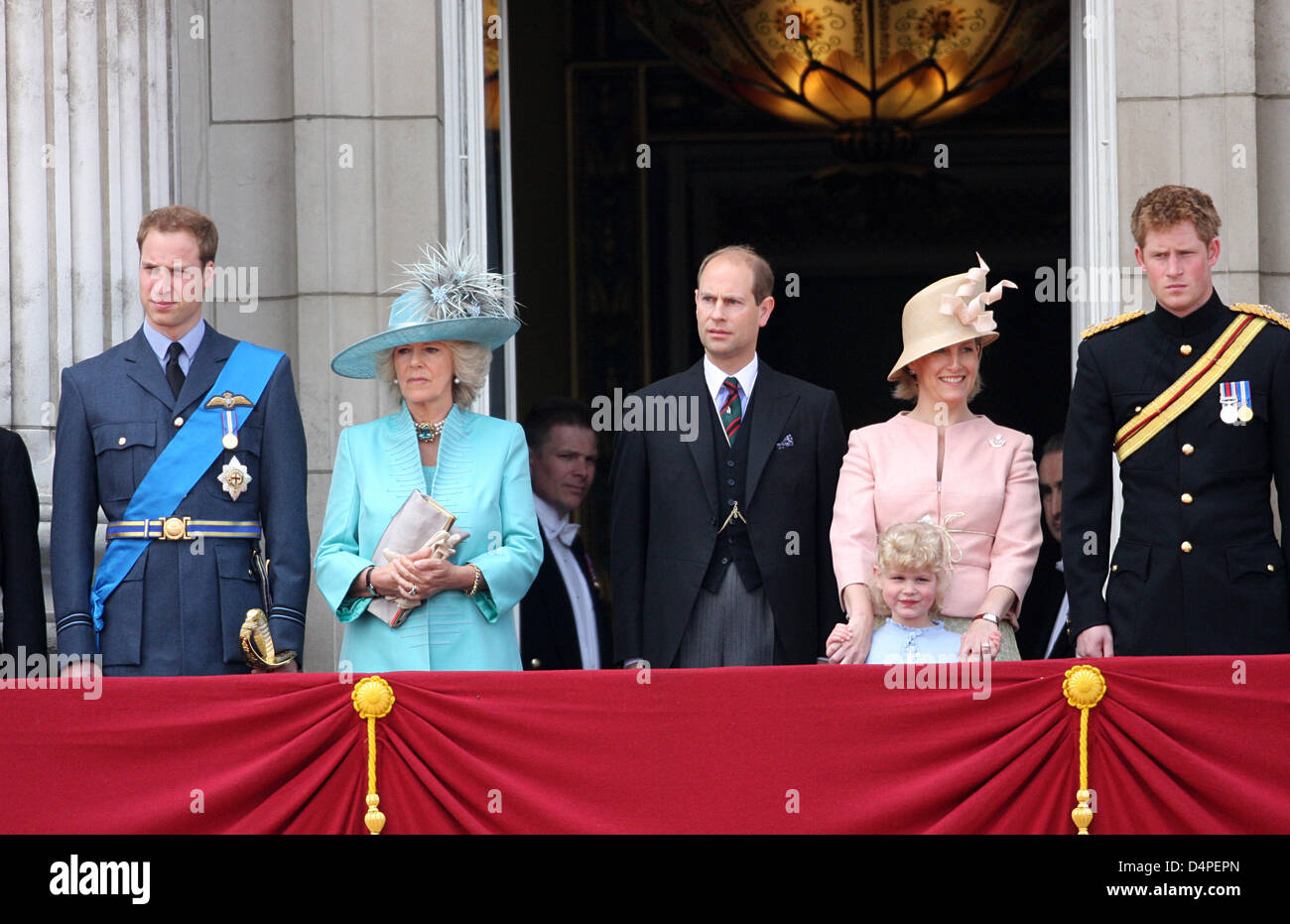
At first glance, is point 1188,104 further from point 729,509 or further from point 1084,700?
point 1084,700

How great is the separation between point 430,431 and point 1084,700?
2.09 meters

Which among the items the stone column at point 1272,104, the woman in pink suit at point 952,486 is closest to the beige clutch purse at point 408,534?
the woman in pink suit at point 952,486

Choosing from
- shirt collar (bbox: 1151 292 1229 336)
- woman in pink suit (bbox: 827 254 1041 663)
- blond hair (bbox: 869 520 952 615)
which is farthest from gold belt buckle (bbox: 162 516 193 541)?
shirt collar (bbox: 1151 292 1229 336)

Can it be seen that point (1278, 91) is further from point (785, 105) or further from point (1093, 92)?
point (785, 105)

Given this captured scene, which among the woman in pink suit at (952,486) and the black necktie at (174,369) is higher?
the black necktie at (174,369)

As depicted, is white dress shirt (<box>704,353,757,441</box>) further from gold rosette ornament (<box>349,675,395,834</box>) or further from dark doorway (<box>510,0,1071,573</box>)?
dark doorway (<box>510,0,1071,573</box>)

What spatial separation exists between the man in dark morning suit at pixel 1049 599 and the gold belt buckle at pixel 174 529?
308 centimetres

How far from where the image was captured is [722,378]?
236 inches

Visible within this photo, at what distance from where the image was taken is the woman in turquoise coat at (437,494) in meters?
5.56

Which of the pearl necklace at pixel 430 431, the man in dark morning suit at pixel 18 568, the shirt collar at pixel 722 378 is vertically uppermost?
the shirt collar at pixel 722 378

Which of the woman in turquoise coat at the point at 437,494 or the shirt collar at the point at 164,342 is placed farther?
the shirt collar at the point at 164,342

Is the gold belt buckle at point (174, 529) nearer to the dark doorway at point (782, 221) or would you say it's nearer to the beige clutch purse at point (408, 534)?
the beige clutch purse at point (408, 534)

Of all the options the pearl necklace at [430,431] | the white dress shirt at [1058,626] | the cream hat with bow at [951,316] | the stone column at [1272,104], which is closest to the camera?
Answer: the cream hat with bow at [951,316]

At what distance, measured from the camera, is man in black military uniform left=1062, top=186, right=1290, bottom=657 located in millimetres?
5363
